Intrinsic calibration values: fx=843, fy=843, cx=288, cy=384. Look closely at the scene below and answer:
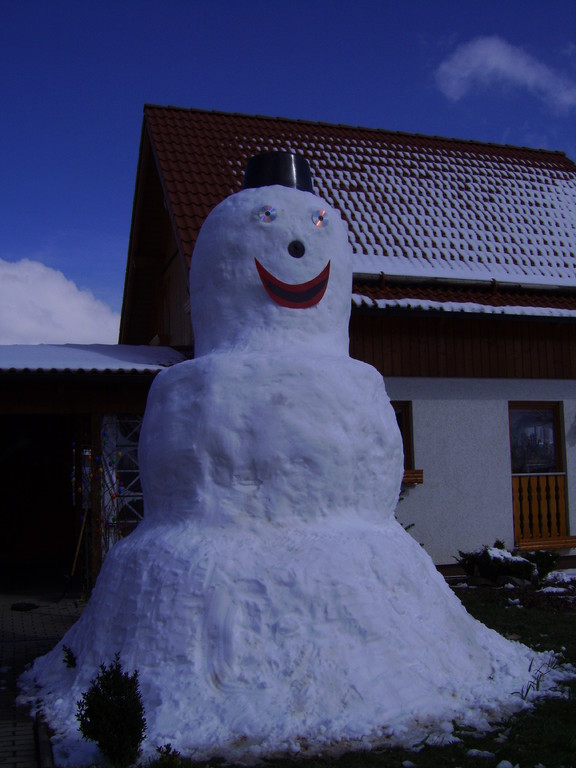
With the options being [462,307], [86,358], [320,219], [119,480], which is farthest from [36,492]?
[320,219]

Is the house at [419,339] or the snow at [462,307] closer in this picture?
the house at [419,339]

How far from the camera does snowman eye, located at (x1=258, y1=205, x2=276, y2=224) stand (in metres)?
5.90

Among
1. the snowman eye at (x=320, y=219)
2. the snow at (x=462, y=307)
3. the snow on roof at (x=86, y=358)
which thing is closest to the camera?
the snowman eye at (x=320, y=219)

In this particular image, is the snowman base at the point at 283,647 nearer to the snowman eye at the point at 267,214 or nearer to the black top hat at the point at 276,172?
the snowman eye at the point at 267,214

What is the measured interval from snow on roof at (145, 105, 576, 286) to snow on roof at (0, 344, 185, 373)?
1.40 meters

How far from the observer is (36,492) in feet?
49.5

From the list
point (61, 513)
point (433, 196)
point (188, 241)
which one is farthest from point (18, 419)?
point (433, 196)

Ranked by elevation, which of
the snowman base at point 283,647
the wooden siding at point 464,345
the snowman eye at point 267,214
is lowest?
the snowman base at point 283,647

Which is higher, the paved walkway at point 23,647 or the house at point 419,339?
the house at point 419,339

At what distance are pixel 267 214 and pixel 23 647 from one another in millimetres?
4357

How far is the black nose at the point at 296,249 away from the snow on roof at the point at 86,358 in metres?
3.79

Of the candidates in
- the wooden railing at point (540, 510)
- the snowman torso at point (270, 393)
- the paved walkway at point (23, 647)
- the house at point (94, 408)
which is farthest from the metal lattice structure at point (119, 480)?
the wooden railing at point (540, 510)

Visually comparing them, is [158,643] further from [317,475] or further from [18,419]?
[18,419]

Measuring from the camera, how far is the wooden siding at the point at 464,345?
428 inches
